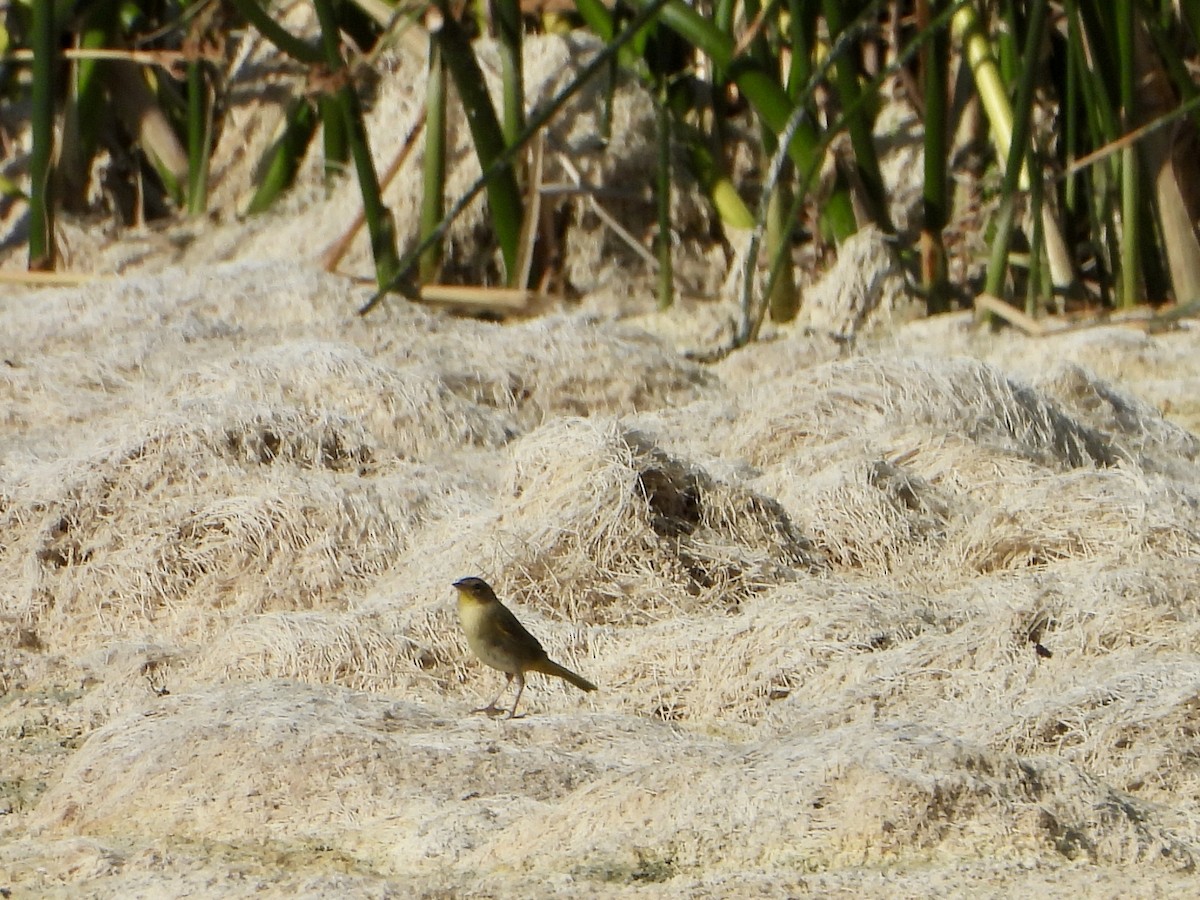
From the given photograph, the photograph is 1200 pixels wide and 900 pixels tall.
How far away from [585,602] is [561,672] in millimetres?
503

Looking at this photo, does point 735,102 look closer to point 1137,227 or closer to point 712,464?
point 1137,227

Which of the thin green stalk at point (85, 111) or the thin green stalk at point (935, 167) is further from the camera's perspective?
the thin green stalk at point (85, 111)

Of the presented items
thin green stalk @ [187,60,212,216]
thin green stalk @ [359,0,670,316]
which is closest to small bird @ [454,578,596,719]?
thin green stalk @ [359,0,670,316]

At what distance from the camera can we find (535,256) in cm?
763

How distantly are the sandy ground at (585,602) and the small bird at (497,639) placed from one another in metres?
0.13

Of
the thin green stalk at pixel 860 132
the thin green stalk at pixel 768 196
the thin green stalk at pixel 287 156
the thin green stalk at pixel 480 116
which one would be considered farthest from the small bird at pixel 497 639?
the thin green stalk at pixel 287 156

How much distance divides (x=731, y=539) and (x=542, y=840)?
161 centimetres

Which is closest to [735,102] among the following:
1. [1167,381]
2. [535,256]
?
[535,256]

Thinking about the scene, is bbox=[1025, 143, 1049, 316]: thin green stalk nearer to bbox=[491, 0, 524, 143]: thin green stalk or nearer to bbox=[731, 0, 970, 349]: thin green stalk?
bbox=[731, 0, 970, 349]: thin green stalk

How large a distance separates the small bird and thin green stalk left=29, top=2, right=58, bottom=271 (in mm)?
3937

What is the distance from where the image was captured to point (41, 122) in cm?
706

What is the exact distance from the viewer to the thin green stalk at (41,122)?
22.9 ft

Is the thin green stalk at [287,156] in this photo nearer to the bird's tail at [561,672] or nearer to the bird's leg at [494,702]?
the bird's leg at [494,702]

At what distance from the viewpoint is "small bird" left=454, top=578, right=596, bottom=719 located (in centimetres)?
371
